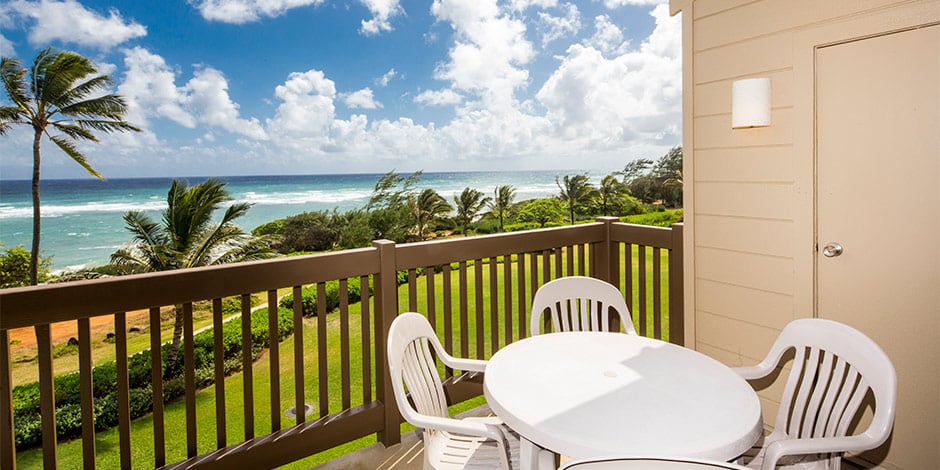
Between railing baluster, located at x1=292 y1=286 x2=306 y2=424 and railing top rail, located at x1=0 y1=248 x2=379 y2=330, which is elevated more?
railing top rail, located at x1=0 y1=248 x2=379 y2=330

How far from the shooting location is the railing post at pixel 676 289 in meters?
3.18

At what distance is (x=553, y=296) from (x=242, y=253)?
33.6 ft

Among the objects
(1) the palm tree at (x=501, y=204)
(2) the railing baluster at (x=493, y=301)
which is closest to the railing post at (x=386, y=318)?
(2) the railing baluster at (x=493, y=301)

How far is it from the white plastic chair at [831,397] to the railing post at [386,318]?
1630 millimetres

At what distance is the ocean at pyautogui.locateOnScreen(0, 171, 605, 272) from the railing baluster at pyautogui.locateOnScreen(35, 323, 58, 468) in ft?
66.9

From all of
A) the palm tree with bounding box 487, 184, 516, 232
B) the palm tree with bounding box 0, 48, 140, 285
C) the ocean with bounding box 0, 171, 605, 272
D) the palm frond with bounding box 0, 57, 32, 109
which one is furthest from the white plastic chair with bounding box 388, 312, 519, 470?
the ocean with bounding box 0, 171, 605, 272

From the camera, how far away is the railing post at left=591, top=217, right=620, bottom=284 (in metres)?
3.67

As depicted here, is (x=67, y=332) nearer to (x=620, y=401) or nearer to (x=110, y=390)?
(x=110, y=390)

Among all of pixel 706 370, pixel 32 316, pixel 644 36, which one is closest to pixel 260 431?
pixel 32 316

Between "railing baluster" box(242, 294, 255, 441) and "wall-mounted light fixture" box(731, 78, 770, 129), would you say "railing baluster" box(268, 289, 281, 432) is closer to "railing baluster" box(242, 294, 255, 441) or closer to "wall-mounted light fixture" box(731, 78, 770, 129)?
"railing baluster" box(242, 294, 255, 441)

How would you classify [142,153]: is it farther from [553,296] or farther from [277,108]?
[553,296]

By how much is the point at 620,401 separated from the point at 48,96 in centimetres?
1768

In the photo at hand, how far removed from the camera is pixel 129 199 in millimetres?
21953

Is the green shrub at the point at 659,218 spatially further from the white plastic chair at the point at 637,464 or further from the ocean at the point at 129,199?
the white plastic chair at the point at 637,464
